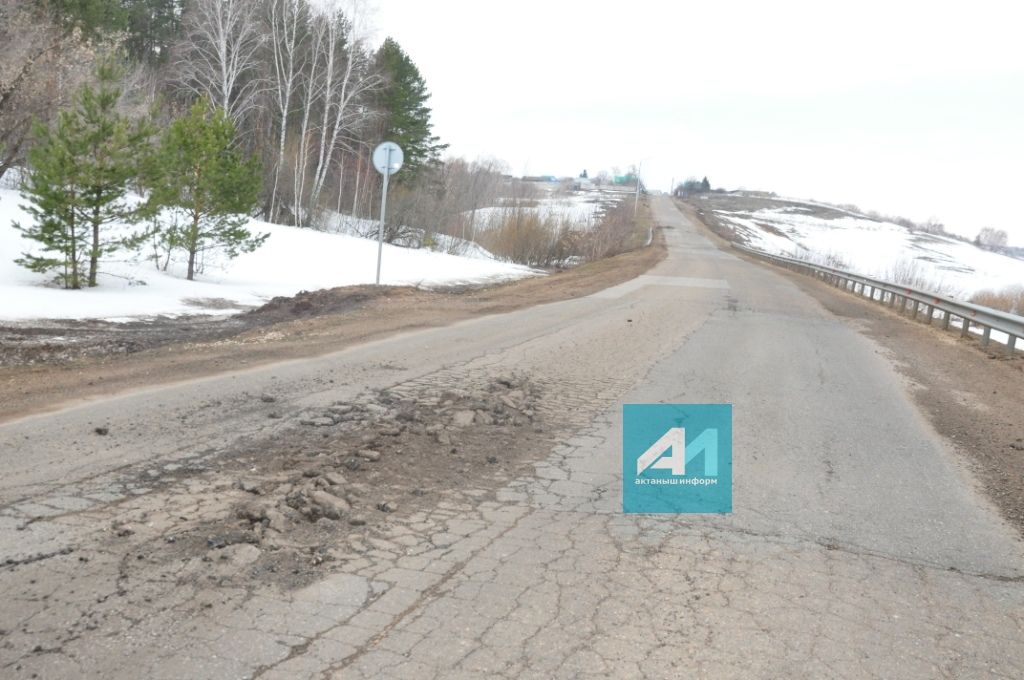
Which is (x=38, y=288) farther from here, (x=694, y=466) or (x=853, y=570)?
(x=853, y=570)

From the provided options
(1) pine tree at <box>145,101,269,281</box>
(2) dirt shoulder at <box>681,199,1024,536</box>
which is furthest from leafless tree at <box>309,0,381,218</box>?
(2) dirt shoulder at <box>681,199,1024,536</box>

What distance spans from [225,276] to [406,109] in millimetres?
33354

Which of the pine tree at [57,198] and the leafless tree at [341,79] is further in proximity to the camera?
the leafless tree at [341,79]

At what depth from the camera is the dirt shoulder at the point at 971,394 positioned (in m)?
6.05

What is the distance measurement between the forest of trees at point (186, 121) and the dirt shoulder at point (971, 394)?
51.1ft

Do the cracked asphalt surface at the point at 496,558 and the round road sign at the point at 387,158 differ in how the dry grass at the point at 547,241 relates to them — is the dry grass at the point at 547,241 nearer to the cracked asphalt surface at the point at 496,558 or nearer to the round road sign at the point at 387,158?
the round road sign at the point at 387,158

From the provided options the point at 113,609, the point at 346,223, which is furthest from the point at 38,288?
the point at 346,223

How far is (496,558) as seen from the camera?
403 centimetres

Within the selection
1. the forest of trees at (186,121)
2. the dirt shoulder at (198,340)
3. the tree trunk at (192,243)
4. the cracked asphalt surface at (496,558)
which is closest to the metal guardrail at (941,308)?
the cracked asphalt surface at (496,558)

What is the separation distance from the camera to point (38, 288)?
15852mm

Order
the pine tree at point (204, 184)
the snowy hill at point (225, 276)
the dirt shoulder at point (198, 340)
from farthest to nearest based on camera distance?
the pine tree at point (204, 184), the snowy hill at point (225, 276), the dirt shoulder at point (198, 340)

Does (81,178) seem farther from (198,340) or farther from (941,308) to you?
(941,308)

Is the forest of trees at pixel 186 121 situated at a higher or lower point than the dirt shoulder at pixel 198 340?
higher

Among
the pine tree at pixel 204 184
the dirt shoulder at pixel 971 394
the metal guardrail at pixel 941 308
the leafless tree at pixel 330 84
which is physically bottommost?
the dirt shoulder at pixel 971 394
